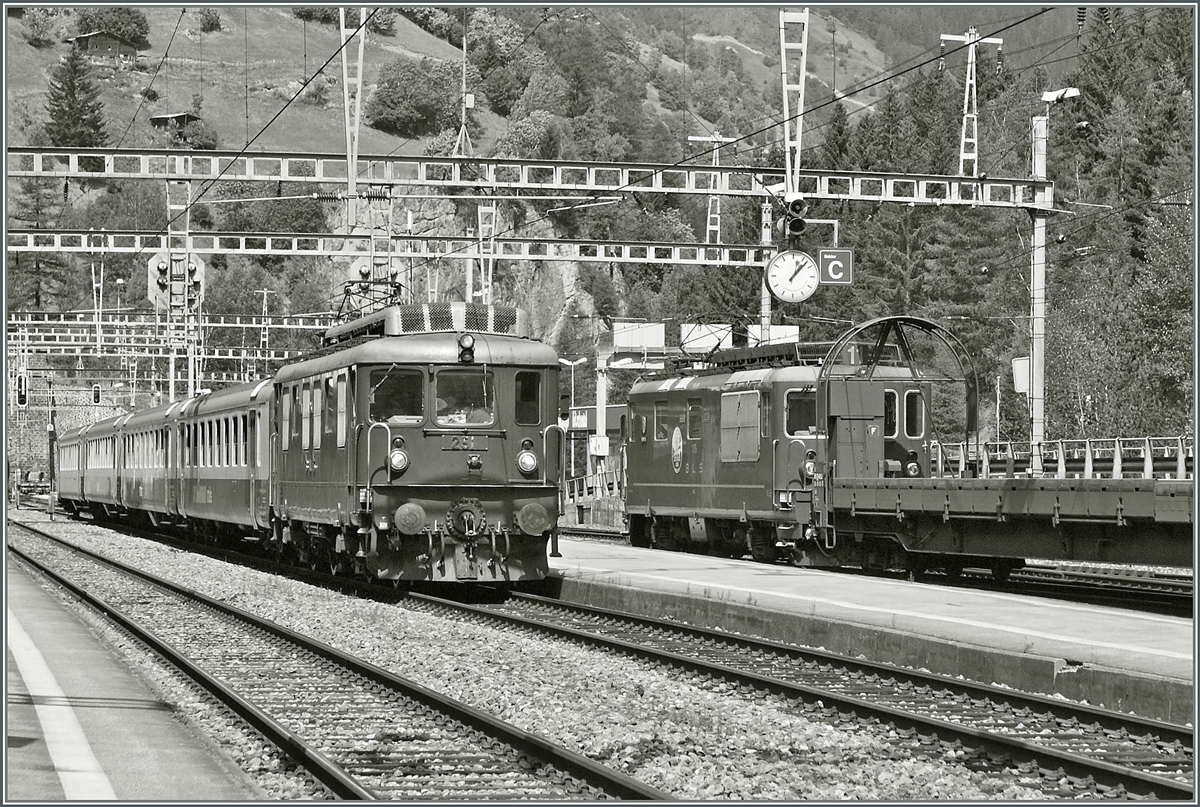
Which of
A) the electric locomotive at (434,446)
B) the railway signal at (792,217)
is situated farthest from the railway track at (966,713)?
the railway signal at (792,217)

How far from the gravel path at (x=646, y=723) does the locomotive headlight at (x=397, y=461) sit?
2.16 metres

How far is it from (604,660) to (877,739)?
15.6 ft

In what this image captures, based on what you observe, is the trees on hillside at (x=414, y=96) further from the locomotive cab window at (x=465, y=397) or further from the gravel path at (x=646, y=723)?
the gravel path at (x=646, y=723)

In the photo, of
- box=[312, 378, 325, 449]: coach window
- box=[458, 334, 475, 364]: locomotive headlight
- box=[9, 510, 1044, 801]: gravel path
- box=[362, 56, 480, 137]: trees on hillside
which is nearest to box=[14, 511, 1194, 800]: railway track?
box=[9, 510, 1044, 801]: gravel path

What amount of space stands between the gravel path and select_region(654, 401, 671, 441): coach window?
12.1 m

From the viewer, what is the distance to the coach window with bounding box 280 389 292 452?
25.4 metres

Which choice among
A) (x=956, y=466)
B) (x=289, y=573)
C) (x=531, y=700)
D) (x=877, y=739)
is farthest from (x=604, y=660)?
(x=956, y=466)

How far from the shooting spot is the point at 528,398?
2186 centimetres

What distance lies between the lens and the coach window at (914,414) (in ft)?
84.5

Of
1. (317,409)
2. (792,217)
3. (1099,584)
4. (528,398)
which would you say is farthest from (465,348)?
(1099,584)

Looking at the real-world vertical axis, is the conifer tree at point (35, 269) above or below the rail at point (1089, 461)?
above

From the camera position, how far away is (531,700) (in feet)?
42.3

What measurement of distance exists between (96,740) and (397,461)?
33.3 feet

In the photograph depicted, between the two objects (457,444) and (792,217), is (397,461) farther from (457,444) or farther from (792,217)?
(792,217)
